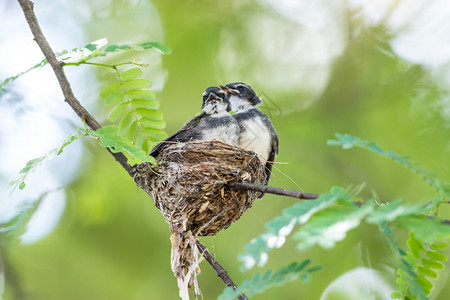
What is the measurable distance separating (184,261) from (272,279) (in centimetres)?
143

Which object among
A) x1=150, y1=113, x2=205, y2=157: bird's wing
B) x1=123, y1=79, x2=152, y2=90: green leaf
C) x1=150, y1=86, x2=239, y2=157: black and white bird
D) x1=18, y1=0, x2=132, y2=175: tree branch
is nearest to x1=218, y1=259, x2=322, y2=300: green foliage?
x1=18, y1=0, x2=132, y2=175: tree branch

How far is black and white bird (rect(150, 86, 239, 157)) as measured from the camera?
186 inches

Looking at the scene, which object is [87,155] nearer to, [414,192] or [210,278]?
[210,278]

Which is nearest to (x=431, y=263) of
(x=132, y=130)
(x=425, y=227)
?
(x=425, y=227)

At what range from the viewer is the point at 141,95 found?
393cm

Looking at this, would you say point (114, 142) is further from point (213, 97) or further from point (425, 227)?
point (213, 97)

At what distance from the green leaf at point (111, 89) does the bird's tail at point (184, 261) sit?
3.79ft

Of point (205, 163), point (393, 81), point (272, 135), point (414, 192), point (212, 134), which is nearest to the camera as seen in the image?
point (205, 163)

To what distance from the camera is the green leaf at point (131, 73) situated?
378cm

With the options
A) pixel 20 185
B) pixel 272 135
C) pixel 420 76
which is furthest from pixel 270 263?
pixel 20 185

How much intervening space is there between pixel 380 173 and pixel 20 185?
4893 mm

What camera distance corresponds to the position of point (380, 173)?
670 centimetres

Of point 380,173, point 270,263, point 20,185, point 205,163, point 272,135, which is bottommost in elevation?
point 270,263

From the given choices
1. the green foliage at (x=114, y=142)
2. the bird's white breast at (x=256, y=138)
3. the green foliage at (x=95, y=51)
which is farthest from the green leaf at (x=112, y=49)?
the bird's white breast at (x=256, y=138)
